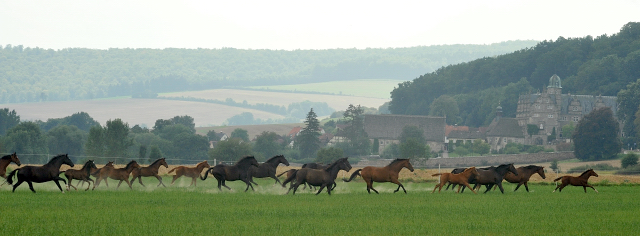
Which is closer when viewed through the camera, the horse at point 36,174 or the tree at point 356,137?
the horse at point 36,174

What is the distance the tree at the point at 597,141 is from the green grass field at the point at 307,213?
3867 inches

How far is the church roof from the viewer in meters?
177

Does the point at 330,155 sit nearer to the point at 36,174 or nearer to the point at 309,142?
the point at 309,142

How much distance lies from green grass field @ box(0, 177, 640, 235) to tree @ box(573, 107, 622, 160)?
322ft

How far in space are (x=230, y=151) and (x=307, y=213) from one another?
9815cm

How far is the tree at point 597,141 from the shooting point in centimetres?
12825

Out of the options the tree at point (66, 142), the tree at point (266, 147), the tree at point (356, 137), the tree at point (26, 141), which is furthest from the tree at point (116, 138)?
the tree at point (356, 137)

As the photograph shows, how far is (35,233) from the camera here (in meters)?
20.3

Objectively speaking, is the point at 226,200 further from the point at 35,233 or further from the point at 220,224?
the point at 35,233

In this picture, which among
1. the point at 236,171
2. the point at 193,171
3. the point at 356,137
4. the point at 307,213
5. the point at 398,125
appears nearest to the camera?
the point at 307,213

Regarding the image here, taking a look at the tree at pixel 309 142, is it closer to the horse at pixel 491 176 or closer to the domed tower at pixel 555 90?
the domed tower at pixel 555 90

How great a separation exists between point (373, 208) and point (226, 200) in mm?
5648

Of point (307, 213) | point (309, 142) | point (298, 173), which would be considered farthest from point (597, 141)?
point (307, 213)

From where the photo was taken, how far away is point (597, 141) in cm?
12875
